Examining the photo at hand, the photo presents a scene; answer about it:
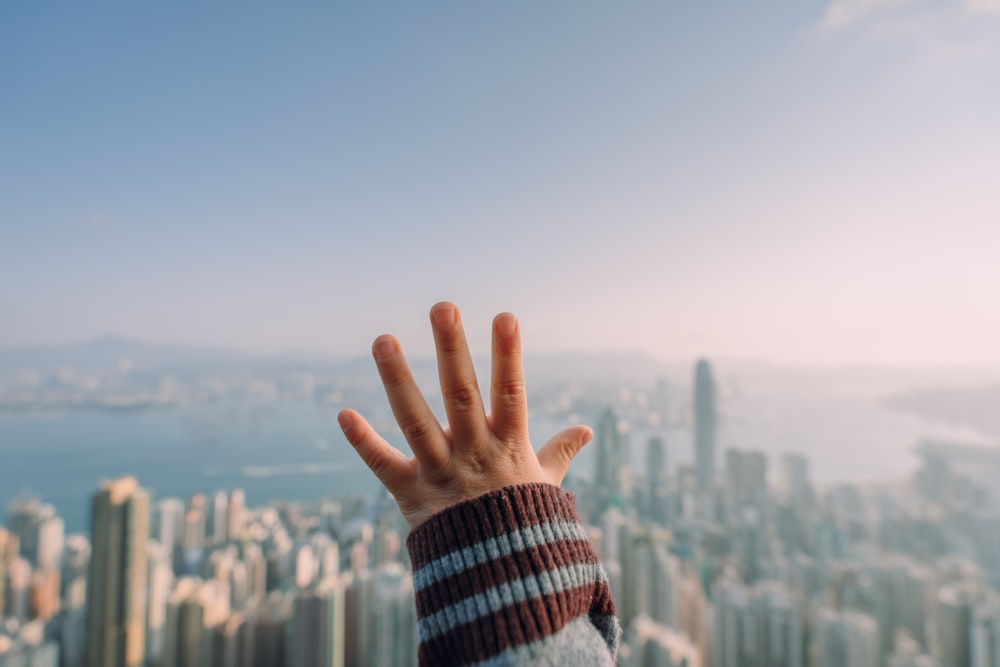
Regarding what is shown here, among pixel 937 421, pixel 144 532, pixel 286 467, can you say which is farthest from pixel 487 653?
pixel 937 421

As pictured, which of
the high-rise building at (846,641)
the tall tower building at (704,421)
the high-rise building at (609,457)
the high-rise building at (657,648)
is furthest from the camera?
the tall tower building at (704,421)

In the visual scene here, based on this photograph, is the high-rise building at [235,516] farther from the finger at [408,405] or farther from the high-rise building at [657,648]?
the finger at [408,405]

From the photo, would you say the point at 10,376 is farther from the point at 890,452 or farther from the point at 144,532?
A: the point at 890,452

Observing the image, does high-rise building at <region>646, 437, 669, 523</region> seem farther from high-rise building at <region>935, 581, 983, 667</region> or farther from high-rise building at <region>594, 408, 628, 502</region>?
high-rise building at <region>935, 581, 983, 667</region>

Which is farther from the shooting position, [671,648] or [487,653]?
[671,648]

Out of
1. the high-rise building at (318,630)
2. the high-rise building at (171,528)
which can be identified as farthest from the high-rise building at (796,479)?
the high-rise building at (171,528)

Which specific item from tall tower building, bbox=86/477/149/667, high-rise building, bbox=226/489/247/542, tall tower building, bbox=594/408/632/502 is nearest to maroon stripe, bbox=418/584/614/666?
tall tower building, bbox=594/408/632/502
